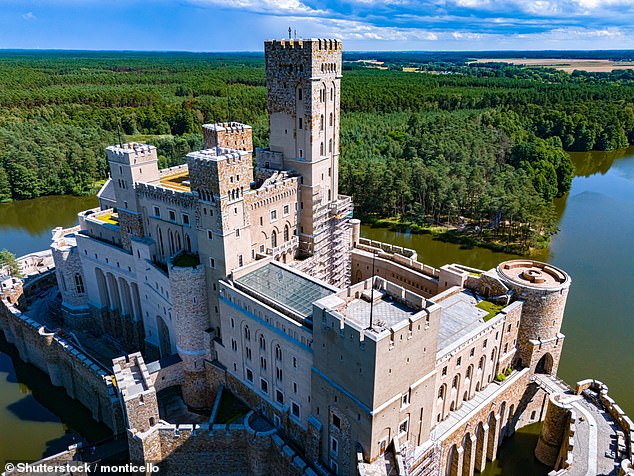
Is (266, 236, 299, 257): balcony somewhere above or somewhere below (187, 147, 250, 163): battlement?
below

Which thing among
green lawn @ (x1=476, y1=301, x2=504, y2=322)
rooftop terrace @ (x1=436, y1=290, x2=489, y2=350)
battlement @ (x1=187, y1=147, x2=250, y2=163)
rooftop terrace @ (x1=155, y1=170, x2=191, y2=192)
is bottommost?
rooftop terrace @ (x1=436, y1=290, x2=489, y2=350)

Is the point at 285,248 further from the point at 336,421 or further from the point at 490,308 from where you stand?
the point at 490,308

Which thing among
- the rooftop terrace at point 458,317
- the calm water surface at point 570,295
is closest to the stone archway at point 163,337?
the calm water surface at point 570,295

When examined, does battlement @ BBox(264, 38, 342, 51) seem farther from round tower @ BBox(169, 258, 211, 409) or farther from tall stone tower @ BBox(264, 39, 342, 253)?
round tower @ BBox(169, 258, 211, 409)

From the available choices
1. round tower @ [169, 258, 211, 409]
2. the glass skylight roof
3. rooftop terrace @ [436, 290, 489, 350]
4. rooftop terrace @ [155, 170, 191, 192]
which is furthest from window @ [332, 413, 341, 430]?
rooftop terrace @ [155, 170, 191, 192]

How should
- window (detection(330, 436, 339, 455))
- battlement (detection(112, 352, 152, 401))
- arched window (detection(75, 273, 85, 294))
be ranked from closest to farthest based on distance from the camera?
1. window (detection(330, 436, 339, 455))
2. battlement (detection(112, 352, 152, 401))
3. arched window (detection(75, 273, 85, 294))

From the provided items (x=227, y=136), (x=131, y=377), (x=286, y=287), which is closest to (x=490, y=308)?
(x=286, y=287)

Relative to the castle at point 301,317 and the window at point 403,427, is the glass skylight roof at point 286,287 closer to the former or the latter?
the castle at point 301,317
